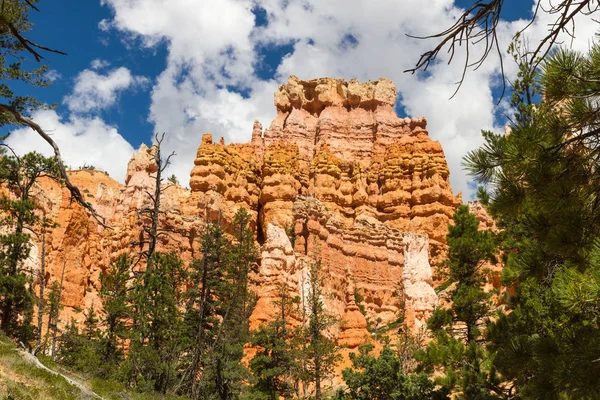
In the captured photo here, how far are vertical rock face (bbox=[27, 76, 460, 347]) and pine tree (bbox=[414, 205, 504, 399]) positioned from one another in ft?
61.6

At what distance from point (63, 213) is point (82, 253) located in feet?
12.4

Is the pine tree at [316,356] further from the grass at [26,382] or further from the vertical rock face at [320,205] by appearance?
the grass at [26,382]

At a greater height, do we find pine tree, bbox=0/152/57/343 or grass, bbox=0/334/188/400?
pine tree, bbox=0/152/57/343

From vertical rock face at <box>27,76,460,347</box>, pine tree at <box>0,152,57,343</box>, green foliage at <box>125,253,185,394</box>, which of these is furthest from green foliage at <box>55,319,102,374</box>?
vertical rock face at <box>27,76,460,347</box>

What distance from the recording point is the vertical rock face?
46.1 m

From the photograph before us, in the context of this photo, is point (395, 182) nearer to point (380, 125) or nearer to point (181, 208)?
point (380, 125)

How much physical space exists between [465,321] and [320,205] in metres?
28.5

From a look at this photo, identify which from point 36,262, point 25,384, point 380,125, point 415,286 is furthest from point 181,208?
point 25,384

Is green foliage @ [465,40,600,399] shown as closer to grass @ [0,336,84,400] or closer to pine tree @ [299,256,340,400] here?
grass @ [0,336,84,400]

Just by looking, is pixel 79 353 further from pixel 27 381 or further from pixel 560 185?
pixel 560 185

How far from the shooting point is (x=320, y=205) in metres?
50.1

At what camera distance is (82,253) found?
48.8 meters

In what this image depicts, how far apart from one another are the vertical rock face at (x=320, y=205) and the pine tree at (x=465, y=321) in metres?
18.8

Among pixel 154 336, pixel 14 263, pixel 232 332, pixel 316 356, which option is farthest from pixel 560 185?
pixel 232 332
